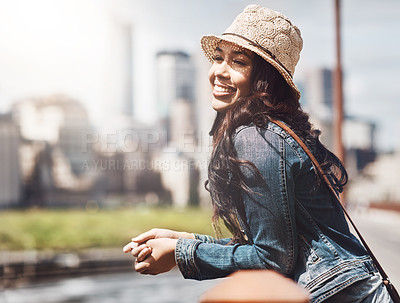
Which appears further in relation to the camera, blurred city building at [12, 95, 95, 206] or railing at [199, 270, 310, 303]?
blurred city building at [12, 95, 95, 206]

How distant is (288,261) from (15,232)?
28.7 meters

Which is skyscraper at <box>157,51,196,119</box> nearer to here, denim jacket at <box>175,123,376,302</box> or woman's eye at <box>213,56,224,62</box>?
woman's eye at <box>213,56,224,62</box>

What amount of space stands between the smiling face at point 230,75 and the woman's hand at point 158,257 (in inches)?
17.2

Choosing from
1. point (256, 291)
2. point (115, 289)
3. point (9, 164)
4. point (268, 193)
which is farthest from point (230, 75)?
point (9, 164)

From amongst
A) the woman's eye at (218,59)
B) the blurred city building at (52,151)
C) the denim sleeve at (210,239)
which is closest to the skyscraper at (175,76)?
the woman's eye at (218,59)

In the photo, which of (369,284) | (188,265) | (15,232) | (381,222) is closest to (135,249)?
(188,265)

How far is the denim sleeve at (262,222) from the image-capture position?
1244 millimetres

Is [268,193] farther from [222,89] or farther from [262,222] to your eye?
[222,89]

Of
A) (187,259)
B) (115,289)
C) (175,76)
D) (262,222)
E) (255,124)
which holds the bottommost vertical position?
(115,289)

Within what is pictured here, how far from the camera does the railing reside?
67 cm

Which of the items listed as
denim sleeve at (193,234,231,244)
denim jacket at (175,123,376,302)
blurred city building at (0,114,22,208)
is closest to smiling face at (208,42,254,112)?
denim jacket at (175,123,376,302)

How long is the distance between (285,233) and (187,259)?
27 centimetres

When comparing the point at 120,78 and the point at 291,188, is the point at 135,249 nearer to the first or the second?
the point at 291,188

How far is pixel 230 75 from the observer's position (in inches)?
57.6
